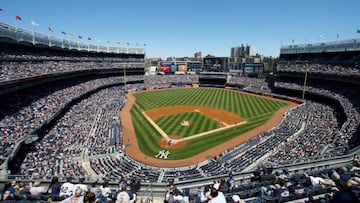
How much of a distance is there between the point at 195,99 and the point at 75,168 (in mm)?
40953

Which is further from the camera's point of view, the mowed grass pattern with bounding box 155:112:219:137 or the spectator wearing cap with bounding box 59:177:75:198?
the mowed grass pattern with bounding box 155:112:219:137

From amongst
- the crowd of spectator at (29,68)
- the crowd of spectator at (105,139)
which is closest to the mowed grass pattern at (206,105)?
the crowd of spectator at (105,139)

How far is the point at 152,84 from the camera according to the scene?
8331 centimetres

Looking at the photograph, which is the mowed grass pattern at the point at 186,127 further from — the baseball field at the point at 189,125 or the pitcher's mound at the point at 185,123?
the pitcher's mound at the point at 185,123

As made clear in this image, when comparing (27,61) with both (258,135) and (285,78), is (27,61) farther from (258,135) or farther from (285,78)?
(285,78)

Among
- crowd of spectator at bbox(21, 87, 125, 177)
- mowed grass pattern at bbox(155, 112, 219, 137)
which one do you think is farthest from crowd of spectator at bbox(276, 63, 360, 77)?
crowd of spectator at bbox(21, 87, 125, 177)

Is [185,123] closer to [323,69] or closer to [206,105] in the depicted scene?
[206,105]

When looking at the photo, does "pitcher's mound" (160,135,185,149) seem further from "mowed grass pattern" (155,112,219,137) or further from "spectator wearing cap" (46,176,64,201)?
"spectator wearing cap" (46,176,64,201)

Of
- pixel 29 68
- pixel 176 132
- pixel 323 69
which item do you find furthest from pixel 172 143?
pixel 323 69

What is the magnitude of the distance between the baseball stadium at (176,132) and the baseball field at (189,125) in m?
0.19

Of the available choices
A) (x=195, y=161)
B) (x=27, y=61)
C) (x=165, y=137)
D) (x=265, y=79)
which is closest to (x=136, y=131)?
(x=165, y=137)

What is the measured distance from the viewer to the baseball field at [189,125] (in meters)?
27.1

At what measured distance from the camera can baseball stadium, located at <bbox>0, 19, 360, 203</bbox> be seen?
11078 mm

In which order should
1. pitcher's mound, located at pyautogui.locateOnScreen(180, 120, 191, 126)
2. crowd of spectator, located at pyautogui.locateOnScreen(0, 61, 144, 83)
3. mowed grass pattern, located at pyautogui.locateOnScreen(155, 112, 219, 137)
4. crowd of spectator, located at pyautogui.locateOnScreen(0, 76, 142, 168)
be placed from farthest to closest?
pitcher's mound, located at pyautogui.locateOnScreen(180, 120, 191, 126) → mowed grass pattern, located at pyautogui.locateOnScreen(155, 112, 219, 137) → crowd of spectator, located at pyautogui.locateOnScreen(0, 61, 144, 83) → crowd of spectator, located at pyautogui.locateOnScreen(0, 76, 142, 168)
